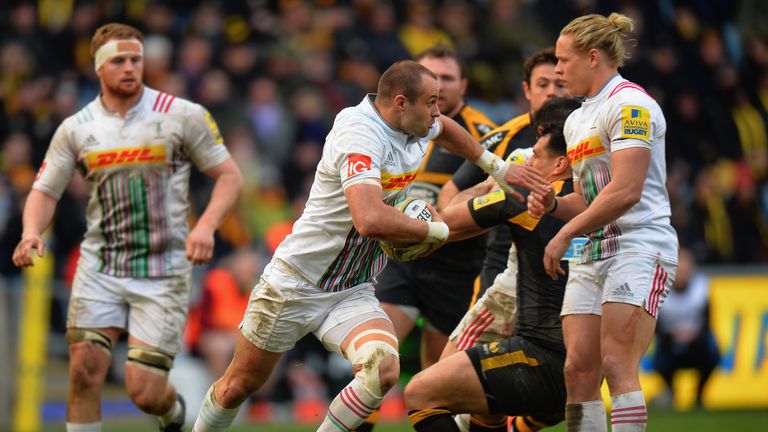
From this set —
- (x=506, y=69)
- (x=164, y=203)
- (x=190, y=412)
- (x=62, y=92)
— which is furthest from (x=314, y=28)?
(x=164, y=203)

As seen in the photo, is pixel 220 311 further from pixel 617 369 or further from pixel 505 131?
pixel 617 369

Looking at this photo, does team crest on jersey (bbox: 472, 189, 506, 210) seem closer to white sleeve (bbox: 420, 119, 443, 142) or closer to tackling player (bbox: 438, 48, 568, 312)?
white sleeve (bbox: 420, 119, 443, 142)

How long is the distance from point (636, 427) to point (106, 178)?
3.96 meters

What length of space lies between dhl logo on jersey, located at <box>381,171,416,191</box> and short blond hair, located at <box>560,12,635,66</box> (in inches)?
47.7

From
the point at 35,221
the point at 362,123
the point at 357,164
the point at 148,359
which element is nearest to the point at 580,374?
the point at 357,164

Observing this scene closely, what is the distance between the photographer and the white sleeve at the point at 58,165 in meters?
8.19

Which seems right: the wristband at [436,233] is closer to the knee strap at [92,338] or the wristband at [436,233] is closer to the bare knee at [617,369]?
the bare knee at [617,369]

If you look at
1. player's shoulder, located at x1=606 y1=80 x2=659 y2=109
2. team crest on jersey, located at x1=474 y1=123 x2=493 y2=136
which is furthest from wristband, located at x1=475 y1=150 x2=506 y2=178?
team crest on jersey, located at x1=474 y1=123 x2=493 y2=136

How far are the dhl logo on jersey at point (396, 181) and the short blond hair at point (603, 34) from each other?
3.98 feet

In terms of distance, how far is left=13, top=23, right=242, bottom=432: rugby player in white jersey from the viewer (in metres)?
8.13

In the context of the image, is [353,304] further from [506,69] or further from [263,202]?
[506,69]

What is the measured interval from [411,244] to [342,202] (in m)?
0.48

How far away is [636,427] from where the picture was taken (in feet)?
21.2

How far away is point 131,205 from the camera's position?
821 cm
